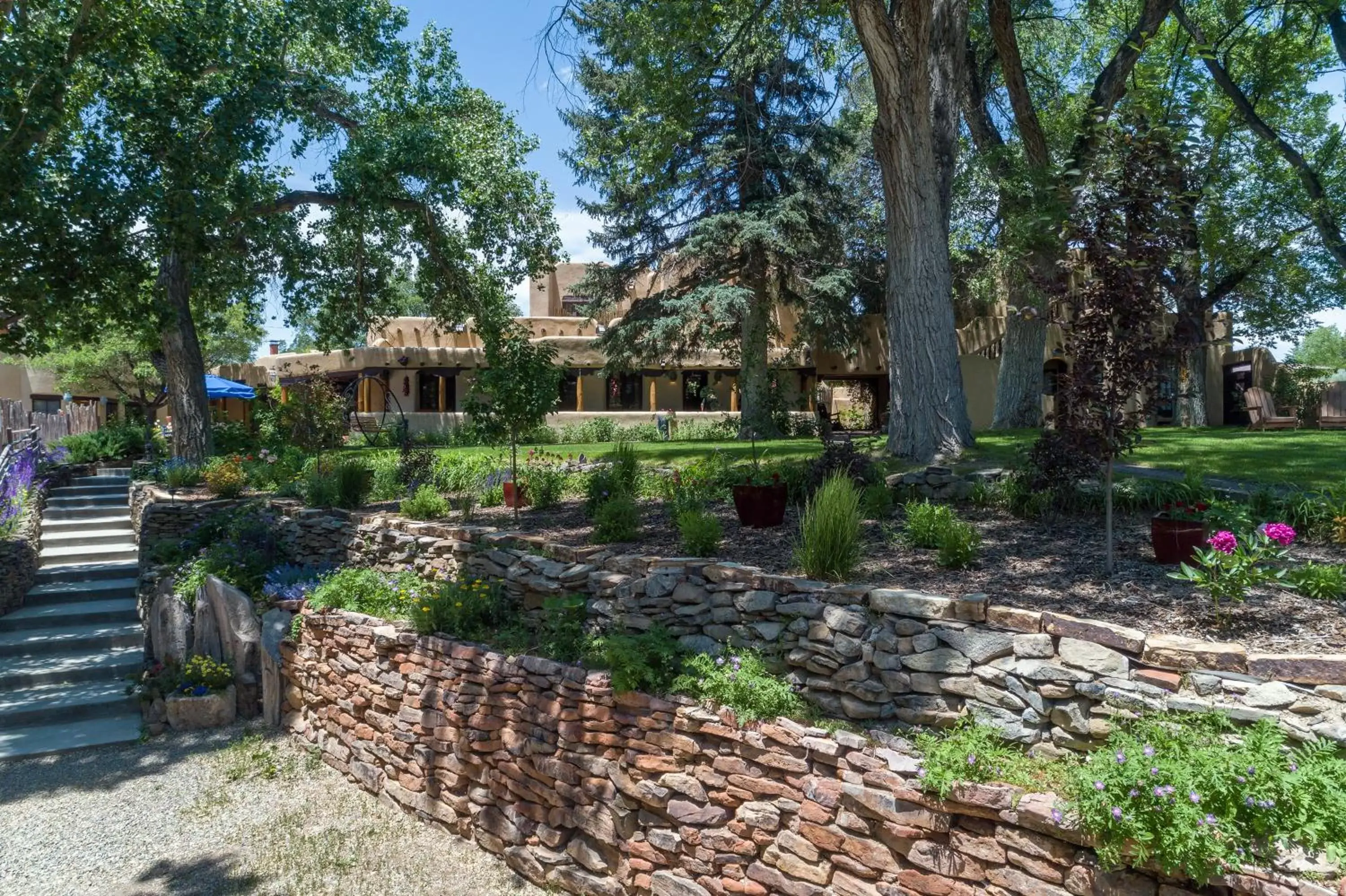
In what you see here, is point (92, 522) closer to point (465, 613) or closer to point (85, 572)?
point (85, 572)

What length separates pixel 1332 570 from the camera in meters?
4.93

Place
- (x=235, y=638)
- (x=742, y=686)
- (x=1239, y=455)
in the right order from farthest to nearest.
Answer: (x=1239, y=455)
(x=235, y=638)
(x=742, y=686)

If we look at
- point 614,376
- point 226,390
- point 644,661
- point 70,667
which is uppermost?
point 614,376

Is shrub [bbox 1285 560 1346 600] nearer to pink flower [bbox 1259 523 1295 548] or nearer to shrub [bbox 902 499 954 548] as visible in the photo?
pink flower [bbox 1259 523 1295 548]

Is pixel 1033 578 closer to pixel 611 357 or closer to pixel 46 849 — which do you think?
pixel 46 849

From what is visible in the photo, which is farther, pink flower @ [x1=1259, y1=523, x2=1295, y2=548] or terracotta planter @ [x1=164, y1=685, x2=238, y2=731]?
terracotta planter @ [x1=164, y1=685, x2=238, y2=731]

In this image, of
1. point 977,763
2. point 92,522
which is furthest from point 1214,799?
point 92,522

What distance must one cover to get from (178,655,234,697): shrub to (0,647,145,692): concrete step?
3.33 ft

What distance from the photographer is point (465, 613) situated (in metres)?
7.11

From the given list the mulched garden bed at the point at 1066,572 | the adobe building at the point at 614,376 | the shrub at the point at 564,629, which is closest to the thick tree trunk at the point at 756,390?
the adobe building at the point at 614,376

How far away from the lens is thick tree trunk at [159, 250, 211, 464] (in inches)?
535

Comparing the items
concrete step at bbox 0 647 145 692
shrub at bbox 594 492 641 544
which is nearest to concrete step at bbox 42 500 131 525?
concrete step at bbox 0 647 145 692

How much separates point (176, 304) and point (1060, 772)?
46.4ft

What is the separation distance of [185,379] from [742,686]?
1240cm
